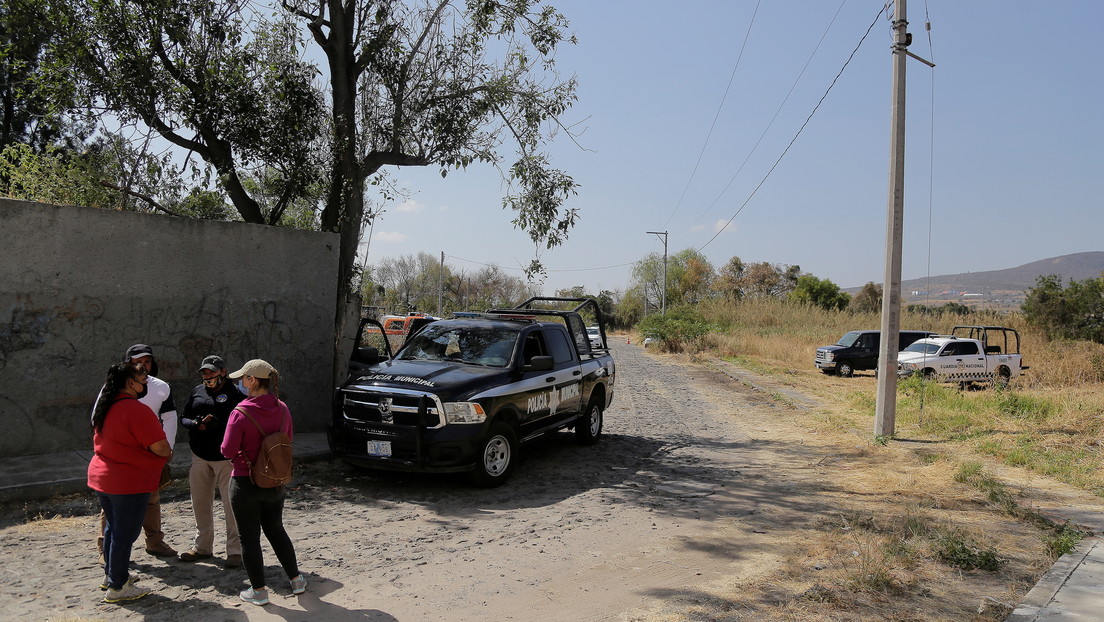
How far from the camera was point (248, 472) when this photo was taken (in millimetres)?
4676

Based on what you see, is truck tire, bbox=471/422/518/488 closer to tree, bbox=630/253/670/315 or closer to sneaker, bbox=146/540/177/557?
sneaker, bbox=146/540/177/557

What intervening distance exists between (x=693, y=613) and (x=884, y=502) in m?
3.86

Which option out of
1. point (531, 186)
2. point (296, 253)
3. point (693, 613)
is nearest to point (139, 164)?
point (296, 253)

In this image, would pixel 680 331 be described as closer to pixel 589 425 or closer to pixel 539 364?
pixel 589 425

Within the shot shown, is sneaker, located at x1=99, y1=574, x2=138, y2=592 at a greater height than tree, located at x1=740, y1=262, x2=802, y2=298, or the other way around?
tree, located at x1=740, y1=262, x2=802, y2=298

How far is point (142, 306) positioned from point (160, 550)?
4.30 meters

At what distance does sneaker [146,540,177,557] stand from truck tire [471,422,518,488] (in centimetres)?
306

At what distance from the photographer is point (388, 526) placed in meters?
6.64

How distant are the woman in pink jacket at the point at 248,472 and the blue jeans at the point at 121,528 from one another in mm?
568

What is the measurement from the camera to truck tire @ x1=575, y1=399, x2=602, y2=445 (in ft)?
35.3

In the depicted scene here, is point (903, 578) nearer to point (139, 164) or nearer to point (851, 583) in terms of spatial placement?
point (851, 583)

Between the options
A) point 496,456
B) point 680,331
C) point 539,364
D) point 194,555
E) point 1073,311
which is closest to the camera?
point 194,555

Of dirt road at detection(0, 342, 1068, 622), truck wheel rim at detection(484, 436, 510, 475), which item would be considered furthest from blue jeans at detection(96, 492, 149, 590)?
truck wheel rim at detection(484, 436, 510, 475)

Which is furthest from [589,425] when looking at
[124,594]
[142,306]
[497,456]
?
[124,594]
